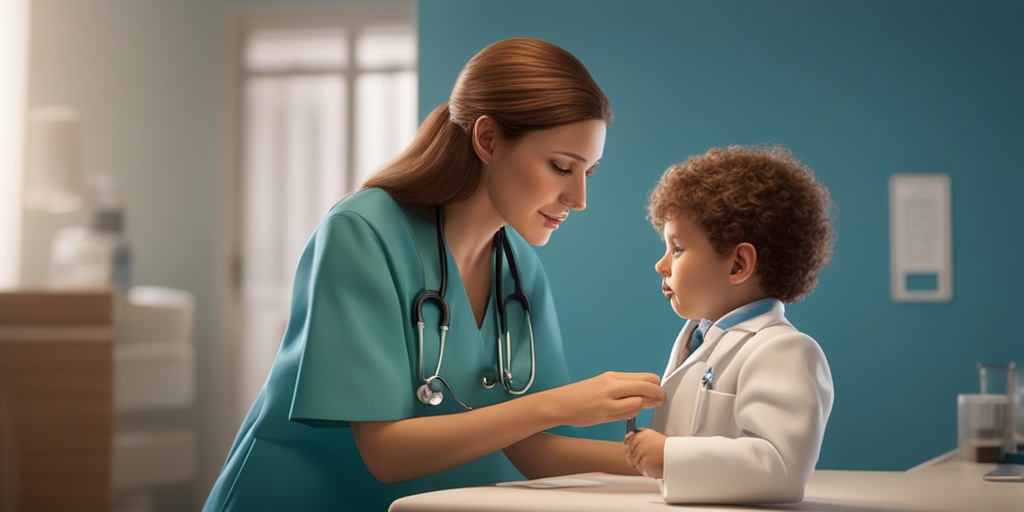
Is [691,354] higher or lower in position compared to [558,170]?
lower

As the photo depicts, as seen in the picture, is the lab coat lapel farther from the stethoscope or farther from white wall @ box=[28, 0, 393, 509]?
white wall @ box=[28, 0, 393, 509]

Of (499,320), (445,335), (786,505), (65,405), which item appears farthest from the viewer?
(65,405)

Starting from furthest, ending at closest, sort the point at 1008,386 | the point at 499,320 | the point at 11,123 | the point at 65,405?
the point at 11,123, the point at 65,405, the point at 1008,386, the point at 499,320

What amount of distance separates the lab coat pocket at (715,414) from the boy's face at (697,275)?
0.15m

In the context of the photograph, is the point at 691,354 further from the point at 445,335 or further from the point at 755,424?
the point at 445,335

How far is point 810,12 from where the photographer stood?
2.29 meters

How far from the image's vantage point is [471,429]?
4.15 feet

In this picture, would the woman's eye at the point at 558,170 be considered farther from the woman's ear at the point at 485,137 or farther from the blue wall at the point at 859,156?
the blue wall at the point at 859,156

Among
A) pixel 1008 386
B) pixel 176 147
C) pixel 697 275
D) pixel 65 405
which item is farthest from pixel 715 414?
pixel 176 147

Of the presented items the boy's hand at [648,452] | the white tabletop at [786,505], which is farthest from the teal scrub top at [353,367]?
the boy's hand at [648,452]

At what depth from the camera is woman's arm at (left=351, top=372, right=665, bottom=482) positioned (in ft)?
4.00

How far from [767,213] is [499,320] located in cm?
48

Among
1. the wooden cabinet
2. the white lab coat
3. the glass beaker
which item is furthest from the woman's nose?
the wooden cabinet

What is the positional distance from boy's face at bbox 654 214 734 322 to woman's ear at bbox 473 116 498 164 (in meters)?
0.32
